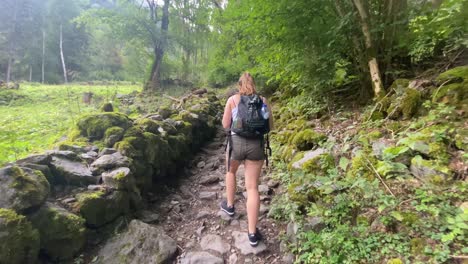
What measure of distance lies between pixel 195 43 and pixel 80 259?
16.8 m

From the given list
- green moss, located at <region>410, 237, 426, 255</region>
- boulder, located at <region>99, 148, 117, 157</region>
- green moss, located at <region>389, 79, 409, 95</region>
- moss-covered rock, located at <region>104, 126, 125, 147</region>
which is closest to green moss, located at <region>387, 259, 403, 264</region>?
green moss, located at <region>410, 237, 426, 255</region>

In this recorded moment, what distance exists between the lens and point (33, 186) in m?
2.53

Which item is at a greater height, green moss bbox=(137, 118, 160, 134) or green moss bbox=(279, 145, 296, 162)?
green moss bbox=(137, 118, 160, 134)

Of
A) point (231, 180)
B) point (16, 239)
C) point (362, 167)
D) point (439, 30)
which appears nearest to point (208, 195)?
point (231, 180)

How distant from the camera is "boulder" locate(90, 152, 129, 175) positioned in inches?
134

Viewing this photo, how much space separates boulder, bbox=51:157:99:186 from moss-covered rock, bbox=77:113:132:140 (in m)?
1.09

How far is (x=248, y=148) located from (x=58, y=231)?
217 cm

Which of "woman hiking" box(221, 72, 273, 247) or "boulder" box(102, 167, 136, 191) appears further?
"boulder" box(102, 167, 136, 191)

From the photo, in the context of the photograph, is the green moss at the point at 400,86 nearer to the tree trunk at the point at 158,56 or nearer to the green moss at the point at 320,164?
the green moss at the point at 320,164

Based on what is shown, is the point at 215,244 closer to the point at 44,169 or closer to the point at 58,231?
the point at 58,231

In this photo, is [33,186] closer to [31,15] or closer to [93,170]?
[93,170]

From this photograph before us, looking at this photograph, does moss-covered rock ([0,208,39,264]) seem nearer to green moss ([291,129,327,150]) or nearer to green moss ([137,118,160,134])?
green moss ([137,118,160,134])

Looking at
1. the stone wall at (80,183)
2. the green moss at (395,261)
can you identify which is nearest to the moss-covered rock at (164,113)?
the stone wall at (80,183)

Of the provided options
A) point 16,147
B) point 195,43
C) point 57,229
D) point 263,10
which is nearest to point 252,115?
point 57,229
